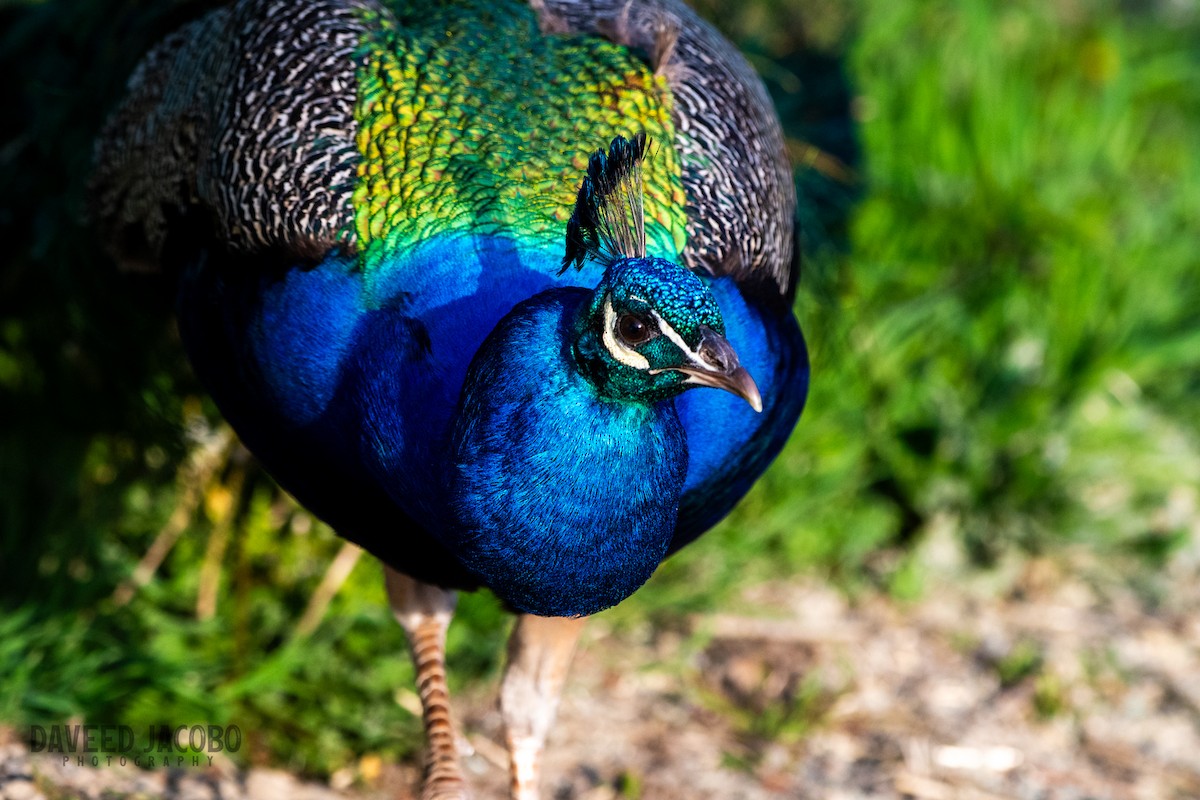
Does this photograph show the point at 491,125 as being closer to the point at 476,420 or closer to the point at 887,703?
the point at 476,420

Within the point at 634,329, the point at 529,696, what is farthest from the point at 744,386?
the point at 529,696

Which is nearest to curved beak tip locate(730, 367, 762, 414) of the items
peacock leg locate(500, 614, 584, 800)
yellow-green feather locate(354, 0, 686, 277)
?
yellow-green feather locate(354, 0, 686, 277)

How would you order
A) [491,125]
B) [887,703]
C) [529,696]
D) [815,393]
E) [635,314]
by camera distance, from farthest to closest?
[815,393] → [887,703] → [529,696] → [491,125] → [635,314]

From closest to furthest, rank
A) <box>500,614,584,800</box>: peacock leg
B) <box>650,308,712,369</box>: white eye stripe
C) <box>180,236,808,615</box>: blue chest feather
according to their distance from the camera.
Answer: <box>650,308,712,369</box>: white eye stripe, <box>180,236,808,615</box>: blue chest feather, <box>500,614,584,800</box>: peacock leg

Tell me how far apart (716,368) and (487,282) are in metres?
0.41

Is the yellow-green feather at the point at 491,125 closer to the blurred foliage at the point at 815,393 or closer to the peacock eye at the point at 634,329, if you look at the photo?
the peacock eye at the point at 634,329

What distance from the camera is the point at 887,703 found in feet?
11.0

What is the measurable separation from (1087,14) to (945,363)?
8.94 feet

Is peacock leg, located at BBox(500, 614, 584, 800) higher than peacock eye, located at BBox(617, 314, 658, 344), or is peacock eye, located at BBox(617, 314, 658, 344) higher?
peacock eye, located at BBox(617, 314, 658, 344)

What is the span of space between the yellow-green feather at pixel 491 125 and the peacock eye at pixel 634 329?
371mm

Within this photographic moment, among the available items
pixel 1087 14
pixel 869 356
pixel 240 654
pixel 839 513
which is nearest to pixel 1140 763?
pixel 839 513

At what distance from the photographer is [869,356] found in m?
3.72

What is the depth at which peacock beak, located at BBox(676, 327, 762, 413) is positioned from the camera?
1.71 m

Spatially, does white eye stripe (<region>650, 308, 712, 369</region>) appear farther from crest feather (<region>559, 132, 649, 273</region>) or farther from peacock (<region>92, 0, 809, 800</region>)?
crest feather (<region>559, 132, 649, 273</region>)
